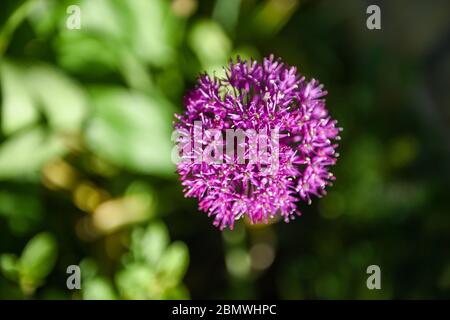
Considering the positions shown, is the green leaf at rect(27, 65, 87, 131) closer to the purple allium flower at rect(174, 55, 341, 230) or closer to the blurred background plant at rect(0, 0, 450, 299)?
the blurred background plant at rect(0, 0, 450, 299)

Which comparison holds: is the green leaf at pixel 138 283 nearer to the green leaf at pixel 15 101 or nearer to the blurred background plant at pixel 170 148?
the blurred background plant at pixel 170 148

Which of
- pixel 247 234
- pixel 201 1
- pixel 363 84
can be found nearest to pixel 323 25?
pixel 363 84

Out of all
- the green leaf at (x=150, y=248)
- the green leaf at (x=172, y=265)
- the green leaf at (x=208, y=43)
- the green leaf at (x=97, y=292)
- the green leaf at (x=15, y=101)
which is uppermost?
the green leaf at (x=208, y=43)

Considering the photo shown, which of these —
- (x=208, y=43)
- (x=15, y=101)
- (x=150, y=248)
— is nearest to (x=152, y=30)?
(x=208, y=43)

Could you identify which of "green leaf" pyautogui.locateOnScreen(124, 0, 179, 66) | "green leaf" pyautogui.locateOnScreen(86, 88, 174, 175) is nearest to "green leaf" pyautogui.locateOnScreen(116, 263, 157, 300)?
"green leaf" pyautogui.locateOnScreen(86, 88, 174, 175)

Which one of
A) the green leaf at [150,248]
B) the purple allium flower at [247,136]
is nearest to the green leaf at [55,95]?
the green leaf at [150,248]

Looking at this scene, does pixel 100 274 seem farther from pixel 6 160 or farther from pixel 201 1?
pixel 201 1

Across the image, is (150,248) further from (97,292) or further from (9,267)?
(9,267)
